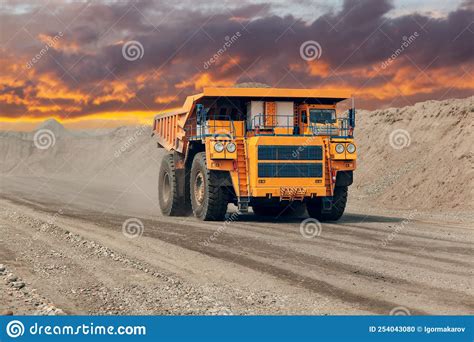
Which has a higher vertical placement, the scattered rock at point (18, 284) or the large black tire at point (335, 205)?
the large black tire at point (335, 205)

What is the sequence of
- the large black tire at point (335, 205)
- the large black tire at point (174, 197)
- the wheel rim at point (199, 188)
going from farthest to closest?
the large black tire at point (174, 197) < the wheel rim at point (199, 188) < the large black tire at point (335, 205)

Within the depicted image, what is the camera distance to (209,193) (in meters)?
16.0

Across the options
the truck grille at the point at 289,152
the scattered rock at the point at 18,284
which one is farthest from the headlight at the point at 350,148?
the scattered rock at the point at 18,284

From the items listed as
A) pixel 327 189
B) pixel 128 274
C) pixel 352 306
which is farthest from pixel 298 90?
pixel 352 306

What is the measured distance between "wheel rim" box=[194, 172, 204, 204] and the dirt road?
980 millimetres

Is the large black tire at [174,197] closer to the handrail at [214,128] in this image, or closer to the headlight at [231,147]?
the handrail at [214,128]

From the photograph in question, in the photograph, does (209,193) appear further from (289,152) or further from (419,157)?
(419,157)

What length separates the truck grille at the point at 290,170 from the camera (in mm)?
15711

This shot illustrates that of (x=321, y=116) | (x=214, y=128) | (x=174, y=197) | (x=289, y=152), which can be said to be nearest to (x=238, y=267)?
(x=289, y=152)

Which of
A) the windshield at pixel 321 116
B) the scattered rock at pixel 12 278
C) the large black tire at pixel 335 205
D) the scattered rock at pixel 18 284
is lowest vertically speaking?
the scattered rock at pixel 18 284

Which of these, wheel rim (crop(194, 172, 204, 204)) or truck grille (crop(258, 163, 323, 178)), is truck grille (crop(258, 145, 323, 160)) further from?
wheel rim (crop(194, 172, 204, 204))

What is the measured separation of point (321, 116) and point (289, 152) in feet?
5.70

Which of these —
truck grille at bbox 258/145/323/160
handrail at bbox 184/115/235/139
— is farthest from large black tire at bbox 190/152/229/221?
Answer: truck grille at bbox 258/145/323/160

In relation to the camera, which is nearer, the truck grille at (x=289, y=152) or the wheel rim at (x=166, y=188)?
the truck grille at (x=289, y=152)
